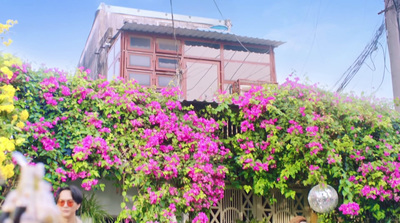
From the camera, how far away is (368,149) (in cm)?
789

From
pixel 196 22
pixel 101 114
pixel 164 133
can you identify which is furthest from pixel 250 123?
pixel 196 22

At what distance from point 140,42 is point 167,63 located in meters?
0.95

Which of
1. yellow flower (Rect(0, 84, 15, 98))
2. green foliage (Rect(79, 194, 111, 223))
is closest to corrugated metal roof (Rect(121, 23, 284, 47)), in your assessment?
green foliage (Rect(79, 194, 111, 223))

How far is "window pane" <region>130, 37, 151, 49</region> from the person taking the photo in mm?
12648

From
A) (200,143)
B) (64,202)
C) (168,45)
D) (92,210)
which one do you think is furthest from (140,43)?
(64,202)

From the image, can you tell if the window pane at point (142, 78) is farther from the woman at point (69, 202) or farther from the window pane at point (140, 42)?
the woman at point (69, 202)

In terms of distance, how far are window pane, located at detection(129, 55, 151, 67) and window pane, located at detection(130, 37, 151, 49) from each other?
0.96 ft

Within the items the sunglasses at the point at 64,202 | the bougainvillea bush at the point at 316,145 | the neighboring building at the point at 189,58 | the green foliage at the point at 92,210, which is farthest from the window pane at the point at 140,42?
the sunglasses at the point at 64,202

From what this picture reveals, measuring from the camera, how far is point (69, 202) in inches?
130

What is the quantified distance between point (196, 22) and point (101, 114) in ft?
31.2

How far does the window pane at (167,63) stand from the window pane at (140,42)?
547mm

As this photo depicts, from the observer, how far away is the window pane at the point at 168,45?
12.9 meters

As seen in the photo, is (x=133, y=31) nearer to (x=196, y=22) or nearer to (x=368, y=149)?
(x=196, y=22)

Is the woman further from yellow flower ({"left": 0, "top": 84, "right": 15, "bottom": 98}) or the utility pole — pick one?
the utility pole
